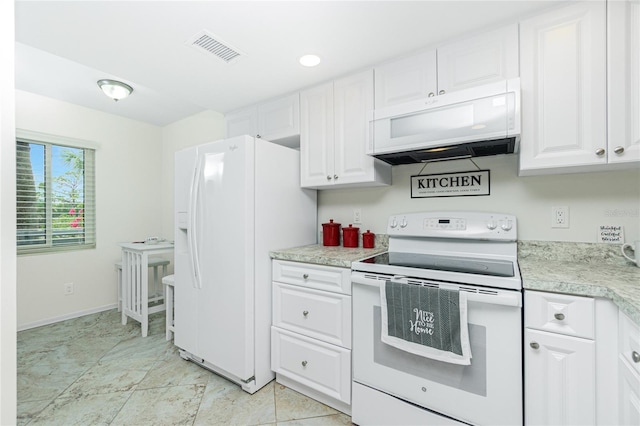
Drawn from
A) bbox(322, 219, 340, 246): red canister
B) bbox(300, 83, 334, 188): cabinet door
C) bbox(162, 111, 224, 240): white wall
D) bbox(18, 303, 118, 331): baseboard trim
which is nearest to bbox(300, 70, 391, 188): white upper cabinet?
bbox(300, 83, 334, 188): cabinet door

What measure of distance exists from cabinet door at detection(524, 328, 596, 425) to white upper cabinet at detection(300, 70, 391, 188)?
48.7 inches

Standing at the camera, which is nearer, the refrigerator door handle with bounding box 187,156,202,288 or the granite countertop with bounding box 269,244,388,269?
the granite countertop with bounding box 269,244,388,269

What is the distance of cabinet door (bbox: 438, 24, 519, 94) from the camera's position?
156cm

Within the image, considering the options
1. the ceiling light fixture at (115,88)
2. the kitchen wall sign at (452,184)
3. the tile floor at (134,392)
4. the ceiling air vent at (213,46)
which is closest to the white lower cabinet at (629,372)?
the kitchen wall sign at (452,184)

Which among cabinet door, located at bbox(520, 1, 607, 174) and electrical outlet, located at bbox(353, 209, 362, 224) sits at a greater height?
cabinet door, located at bbox(520, 1, 607, 174)

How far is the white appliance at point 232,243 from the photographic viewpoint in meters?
1.92

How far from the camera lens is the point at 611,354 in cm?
110

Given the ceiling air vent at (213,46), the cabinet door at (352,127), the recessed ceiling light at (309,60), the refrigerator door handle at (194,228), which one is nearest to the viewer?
the ceiling air vent at (213,46)

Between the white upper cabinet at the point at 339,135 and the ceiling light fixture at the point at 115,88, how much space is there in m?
1.75

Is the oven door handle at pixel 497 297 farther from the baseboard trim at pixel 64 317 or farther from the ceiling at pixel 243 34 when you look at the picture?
the baseboard trim at pixel 64 317

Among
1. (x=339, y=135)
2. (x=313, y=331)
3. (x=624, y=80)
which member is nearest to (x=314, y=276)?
(x=313, y=331)

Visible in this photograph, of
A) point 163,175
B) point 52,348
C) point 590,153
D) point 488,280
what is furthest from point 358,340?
point 163,175

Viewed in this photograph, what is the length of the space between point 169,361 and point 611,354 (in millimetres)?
2667

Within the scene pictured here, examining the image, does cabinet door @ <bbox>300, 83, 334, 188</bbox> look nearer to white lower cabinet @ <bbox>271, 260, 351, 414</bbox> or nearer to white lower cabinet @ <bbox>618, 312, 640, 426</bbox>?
white lower cabinet @ <bbox>271, 260, 351, 414</bbox>
